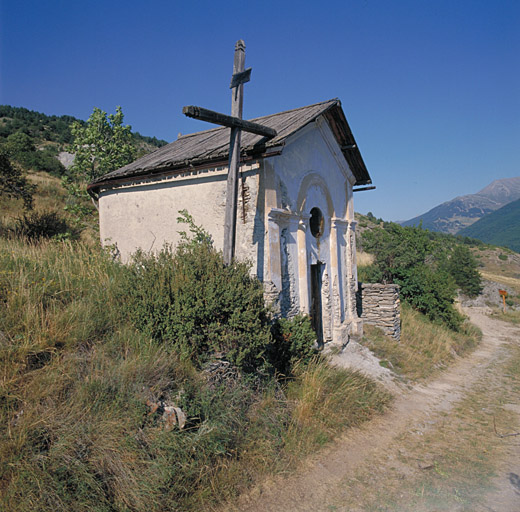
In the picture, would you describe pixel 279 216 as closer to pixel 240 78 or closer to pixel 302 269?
pixel 302 269

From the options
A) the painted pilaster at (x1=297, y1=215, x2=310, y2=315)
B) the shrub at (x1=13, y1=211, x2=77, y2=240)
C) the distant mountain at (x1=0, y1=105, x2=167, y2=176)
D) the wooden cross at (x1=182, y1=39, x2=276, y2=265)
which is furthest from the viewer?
the distant mountain at (x1=0, y1=105, x2=167, y2=176)

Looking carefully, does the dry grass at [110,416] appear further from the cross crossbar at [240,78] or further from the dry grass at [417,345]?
the dry grass at [417,345]

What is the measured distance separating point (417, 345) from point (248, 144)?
29.0 feet

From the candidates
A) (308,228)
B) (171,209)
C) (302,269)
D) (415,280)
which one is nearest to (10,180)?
(171,209)

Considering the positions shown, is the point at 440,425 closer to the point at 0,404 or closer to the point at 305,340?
the point at 305,340

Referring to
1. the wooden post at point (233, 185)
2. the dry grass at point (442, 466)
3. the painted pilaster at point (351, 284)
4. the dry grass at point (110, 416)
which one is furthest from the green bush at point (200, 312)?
the painted pilaster at point (351, 284)

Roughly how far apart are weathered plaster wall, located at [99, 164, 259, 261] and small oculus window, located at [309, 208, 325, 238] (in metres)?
2.90

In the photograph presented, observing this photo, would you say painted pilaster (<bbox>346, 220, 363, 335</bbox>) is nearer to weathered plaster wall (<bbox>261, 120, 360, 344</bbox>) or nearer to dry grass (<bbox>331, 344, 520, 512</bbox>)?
weathered plaster wall (<bbox>261, 120, 360, 344</bbox>)

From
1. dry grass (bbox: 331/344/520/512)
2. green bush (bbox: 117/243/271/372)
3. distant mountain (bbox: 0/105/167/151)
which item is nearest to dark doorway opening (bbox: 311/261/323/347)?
dry grass (bbox: 331/344/520/512)

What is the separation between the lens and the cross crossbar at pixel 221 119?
520 cm

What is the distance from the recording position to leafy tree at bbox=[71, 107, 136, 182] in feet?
48.5

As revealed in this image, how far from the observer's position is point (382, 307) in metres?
12.0

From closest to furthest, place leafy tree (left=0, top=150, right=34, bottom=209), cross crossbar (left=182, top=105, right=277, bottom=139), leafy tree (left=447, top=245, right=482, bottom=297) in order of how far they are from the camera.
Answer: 1. cross crossbar (left=182, top=105, right=277, bottom=139)
2. leafy tree (left=0, top=150, right=34, bottom=209)
3. leafy tree (left=447, top=245, right=482, bottom=297)

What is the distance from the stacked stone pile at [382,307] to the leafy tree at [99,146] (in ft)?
36.9
